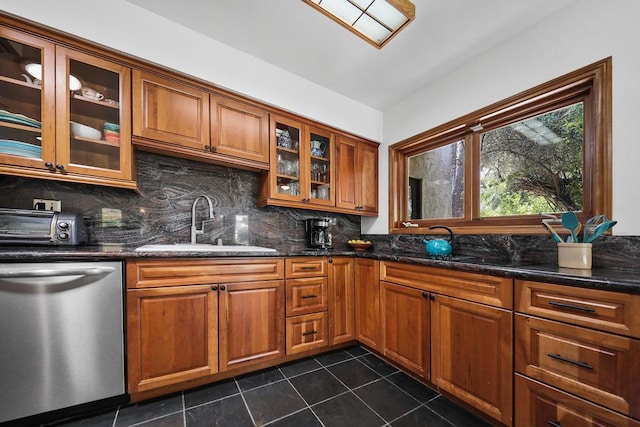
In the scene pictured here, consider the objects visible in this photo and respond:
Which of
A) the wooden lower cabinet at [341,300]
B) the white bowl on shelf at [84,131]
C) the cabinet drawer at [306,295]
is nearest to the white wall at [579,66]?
the wooden lower cabinet at [341,300]

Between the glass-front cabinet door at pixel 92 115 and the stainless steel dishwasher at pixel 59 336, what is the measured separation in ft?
2.20

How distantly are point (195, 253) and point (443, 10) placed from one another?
2.21 meters

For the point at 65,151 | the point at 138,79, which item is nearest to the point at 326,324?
the point at 65,151

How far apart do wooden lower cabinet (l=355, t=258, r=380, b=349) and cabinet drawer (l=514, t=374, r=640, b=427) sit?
955mm

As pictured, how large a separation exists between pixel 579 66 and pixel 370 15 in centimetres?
131

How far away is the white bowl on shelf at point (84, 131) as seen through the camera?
1.53 meters

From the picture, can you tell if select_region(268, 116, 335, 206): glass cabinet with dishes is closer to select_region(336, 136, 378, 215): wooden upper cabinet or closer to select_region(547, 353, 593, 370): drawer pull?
select_region(336, 136, 378, 215): wooden upper cabinet

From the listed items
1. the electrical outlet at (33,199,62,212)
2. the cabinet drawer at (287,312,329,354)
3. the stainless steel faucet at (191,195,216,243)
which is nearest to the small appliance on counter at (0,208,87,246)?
the electrical outlet at (33,199,62,212)

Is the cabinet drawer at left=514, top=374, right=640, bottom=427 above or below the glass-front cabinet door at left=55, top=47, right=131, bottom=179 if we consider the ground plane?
below

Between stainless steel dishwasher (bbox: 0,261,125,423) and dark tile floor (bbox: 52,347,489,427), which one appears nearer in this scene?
stainless steel dishwasher (bbox: 0,261,125,423)

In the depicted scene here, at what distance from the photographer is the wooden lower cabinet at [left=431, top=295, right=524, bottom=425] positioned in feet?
4.07

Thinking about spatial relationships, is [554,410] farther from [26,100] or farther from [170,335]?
[26,100]

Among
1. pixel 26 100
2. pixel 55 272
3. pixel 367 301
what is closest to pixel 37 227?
pixel 55 272

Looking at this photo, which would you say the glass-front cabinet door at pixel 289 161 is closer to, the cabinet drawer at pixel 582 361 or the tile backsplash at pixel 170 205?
the tile backsplash at pixel 170 205
